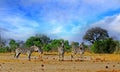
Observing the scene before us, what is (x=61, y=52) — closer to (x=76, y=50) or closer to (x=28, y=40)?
(x=76, y=50)

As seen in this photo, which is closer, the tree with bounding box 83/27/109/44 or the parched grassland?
the parched grassland

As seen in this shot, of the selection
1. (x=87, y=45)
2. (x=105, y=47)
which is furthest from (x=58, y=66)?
(x=87, y=45)

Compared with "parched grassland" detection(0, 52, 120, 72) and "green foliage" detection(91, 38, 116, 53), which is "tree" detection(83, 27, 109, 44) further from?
"parched grassland" detection(0, 52, 120, 72)

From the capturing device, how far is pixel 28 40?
87000mm

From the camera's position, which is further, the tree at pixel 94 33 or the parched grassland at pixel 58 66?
the tree at pixel 94 33

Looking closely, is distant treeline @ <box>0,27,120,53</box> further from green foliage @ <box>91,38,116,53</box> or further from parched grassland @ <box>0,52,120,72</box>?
parched grassland @ <box>0,52,120,72</box>

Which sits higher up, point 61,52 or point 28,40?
point 28,40

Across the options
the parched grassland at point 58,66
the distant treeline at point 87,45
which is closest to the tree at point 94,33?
the distant treeline at point 87,45

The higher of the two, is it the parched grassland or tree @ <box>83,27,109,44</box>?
tree @ <box>83,27,109,44</box>

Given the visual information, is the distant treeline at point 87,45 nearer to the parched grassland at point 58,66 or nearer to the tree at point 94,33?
the tree at point 94,33

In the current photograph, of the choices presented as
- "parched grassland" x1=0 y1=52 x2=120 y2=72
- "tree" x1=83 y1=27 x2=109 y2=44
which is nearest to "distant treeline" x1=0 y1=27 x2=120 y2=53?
"tree" x1=83 y1=27 x2=109 y2=44

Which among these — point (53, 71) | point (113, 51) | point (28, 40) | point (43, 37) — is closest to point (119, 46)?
point (113, 51)

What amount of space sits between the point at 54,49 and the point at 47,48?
1.61 meters

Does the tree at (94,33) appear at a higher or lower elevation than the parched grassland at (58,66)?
higher
